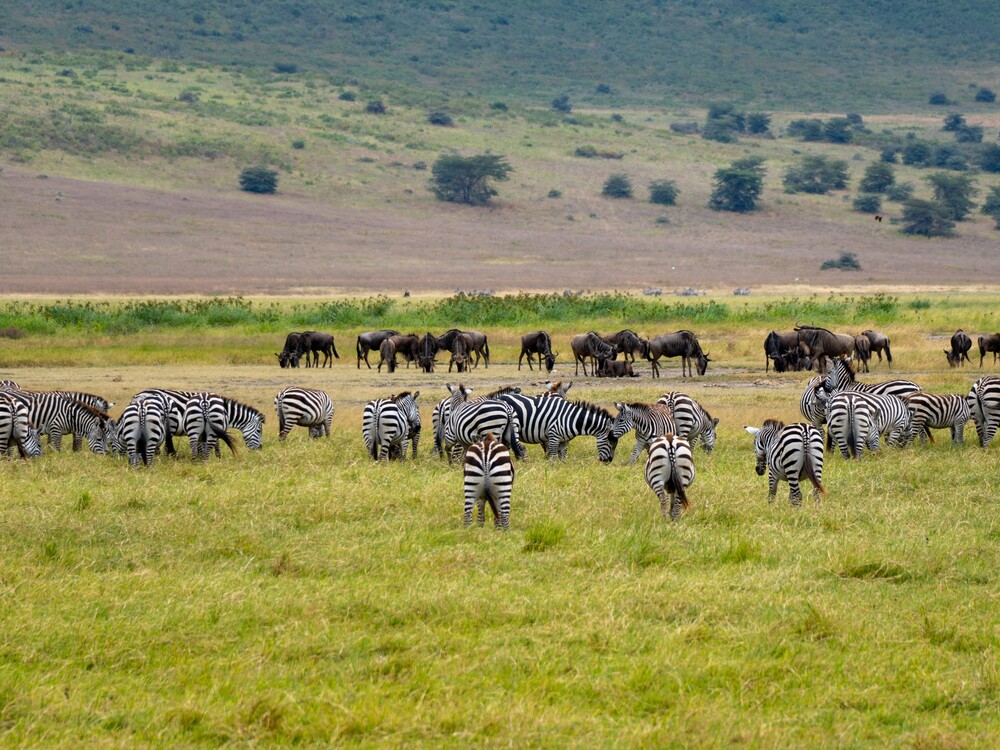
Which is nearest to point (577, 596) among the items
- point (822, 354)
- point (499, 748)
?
point (499, 748)

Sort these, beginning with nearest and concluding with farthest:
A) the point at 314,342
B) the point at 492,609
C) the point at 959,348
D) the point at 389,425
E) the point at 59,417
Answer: the point at 492,609
the point at 389,425
the point at 59,417
the point at 959,348
the point at 314,342

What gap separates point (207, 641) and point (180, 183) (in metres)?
97.0

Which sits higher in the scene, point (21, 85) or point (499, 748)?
point (21, 85)

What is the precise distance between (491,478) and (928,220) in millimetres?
98523

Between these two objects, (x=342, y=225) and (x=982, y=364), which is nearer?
(x=982, y=364)

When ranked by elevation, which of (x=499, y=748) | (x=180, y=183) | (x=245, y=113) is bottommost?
(x=499, y=748)

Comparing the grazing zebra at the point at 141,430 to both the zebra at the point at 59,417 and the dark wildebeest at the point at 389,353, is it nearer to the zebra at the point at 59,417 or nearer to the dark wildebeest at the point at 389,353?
the zebra at the point at 59,417

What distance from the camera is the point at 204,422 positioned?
16.8 meters

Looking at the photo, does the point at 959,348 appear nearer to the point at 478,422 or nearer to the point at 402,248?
the point at 478,422

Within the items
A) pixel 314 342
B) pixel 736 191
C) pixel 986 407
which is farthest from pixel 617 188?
pixel 986 407

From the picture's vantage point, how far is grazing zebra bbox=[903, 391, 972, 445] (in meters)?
17.6

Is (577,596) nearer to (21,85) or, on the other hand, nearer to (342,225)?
(342,225)

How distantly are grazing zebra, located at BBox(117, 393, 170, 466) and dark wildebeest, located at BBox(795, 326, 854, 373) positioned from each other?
66.1ft

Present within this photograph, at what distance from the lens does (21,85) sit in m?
118
